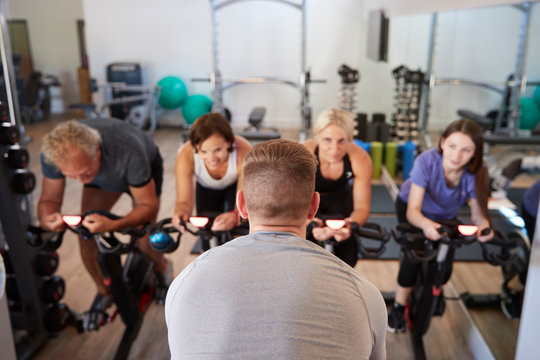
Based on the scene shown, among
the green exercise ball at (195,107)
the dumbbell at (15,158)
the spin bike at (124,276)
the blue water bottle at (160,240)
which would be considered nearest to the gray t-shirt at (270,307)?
the blue water bottle at (160,240)

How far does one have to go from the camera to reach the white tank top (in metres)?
1.87

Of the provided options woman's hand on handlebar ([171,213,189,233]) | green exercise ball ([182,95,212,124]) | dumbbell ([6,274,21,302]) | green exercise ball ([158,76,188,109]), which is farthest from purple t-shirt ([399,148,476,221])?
green exercise ball ([158,76,188,109])

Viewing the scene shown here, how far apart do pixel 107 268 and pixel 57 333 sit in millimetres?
556

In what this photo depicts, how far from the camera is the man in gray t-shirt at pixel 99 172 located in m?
1.63

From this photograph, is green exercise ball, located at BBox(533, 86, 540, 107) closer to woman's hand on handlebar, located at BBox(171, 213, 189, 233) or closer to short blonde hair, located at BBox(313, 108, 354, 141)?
short blonde hair, located at BBox(313, 108, 354, 141)

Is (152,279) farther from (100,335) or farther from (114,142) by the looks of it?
(114,142)

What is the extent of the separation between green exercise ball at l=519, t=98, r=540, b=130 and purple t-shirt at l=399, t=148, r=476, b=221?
188cm

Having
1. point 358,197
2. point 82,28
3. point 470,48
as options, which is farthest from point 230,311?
point 82,28

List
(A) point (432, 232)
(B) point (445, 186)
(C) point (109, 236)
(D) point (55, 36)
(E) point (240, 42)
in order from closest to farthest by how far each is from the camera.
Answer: (A) point (432, 232) < (C) point (109, 236) < (B) point (445, 186) < (E) point (240, 42) < (D) point (55, 36)

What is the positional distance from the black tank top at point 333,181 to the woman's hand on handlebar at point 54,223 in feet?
3.32

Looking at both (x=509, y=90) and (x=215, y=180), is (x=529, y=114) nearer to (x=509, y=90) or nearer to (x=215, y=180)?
(x=509, y=90)

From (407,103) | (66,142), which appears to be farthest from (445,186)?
(407,103)

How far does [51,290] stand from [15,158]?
1.98 feet

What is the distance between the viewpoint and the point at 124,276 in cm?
198
